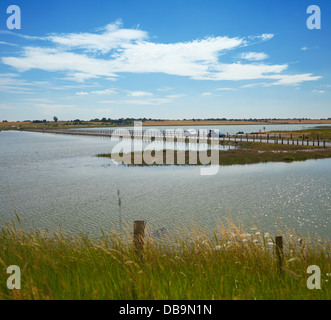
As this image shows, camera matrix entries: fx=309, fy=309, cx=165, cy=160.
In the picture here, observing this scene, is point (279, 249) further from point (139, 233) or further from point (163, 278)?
point (139, 233)

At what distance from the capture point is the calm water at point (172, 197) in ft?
55.3

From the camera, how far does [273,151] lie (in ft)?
165

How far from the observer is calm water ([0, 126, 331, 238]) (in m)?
16.8

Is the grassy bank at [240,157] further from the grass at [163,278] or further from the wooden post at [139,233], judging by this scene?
the wooden post at [139,233]

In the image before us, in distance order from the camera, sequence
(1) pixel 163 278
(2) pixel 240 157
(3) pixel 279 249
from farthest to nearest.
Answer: (2) pixel 240 157 < (3) pixel 279 249 < (1) pixel 163 278

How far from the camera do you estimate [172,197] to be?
900 inches

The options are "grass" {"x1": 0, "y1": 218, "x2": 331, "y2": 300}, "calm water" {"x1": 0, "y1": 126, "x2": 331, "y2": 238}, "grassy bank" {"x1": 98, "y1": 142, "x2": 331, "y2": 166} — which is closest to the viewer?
"grass" {"x1": 0, "y1": 218, "x2": 331, "y2": 300}

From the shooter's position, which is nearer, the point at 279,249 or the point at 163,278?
the point at 163,278

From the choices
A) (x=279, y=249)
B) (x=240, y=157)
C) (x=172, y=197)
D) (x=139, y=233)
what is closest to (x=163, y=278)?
(x=139, y=233)

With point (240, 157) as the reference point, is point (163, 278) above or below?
below

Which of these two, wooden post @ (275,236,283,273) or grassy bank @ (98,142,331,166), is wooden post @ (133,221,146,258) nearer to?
wooden post @ (275,236,283,273)

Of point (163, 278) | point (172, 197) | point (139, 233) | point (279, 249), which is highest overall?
point (139, 233)

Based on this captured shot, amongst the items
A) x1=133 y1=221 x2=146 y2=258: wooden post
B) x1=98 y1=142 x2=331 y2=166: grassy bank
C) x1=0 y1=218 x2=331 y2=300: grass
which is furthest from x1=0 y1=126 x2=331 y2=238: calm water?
x1=133 y1=221 x2=146 y2=258: wooden post

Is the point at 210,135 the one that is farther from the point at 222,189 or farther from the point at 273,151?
the point at 222,189
